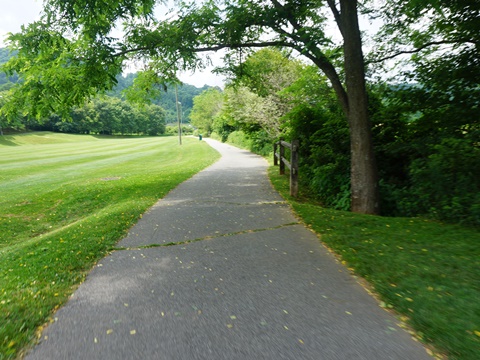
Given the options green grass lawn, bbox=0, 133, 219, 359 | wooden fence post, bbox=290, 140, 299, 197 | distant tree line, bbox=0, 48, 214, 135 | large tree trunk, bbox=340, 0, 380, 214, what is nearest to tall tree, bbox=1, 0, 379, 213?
large tree trunk, bbox=340, 0, 380, 214

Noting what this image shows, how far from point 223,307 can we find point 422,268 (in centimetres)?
237

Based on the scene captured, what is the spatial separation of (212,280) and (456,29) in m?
8.27

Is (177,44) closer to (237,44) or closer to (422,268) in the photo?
(237,44)

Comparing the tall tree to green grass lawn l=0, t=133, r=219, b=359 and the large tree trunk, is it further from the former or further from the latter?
green grass lawn l=0, t=133, r=219, b=359

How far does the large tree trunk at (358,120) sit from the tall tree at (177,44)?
0.02m

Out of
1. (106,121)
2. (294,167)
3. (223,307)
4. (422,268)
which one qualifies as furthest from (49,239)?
(106,121)

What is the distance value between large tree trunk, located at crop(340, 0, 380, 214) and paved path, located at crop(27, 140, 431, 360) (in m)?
2.39

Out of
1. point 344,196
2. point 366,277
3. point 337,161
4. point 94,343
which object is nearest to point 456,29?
point 337,161

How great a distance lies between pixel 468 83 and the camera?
6855 millimetres

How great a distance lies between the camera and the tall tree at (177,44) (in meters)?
6.54

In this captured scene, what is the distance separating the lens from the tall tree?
6.54m

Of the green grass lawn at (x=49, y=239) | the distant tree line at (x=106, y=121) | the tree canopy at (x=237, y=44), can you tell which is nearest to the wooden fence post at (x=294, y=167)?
the tree canopy at (x=237, y=44)

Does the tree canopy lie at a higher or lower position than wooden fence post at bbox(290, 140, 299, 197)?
higher

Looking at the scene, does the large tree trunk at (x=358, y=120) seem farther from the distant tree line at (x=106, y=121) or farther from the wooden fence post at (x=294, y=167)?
the distant tree line at (x=106, y=121)
